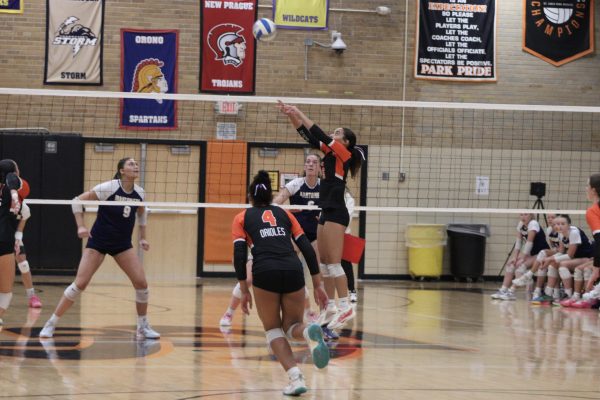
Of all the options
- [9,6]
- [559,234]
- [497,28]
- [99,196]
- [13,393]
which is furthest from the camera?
[497,28]

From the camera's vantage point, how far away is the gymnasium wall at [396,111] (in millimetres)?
18734

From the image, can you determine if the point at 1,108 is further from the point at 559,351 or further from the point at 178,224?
the point at 559,351

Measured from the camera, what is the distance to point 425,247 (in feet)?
63.5

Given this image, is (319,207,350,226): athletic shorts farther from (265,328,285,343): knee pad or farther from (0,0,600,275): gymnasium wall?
(0,0,600,275): gymnasium wall

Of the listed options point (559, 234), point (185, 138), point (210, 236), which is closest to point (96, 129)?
point (185, 138)

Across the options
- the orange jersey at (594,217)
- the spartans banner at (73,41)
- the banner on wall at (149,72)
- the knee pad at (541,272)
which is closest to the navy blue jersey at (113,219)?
the orange jersey at (594,217)

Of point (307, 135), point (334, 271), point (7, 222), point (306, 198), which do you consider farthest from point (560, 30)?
point (7, 222)

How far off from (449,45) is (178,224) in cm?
654

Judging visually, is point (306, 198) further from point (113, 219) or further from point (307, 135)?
point (113, 219)

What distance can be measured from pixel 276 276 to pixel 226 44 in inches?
492

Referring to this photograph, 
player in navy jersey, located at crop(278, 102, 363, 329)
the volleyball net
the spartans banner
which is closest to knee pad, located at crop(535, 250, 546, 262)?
the volleyball net

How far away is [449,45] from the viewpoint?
19531 mm

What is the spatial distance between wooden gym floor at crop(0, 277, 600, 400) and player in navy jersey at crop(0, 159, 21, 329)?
1.88 ft

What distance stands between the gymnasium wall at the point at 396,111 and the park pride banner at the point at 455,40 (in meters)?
0.18
